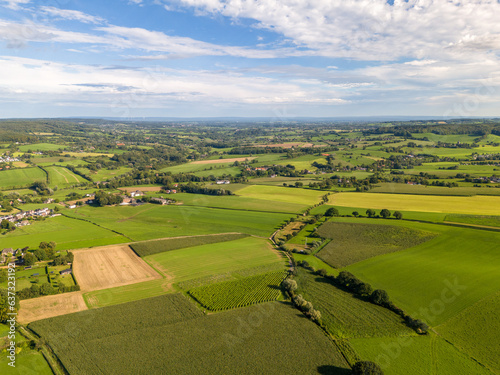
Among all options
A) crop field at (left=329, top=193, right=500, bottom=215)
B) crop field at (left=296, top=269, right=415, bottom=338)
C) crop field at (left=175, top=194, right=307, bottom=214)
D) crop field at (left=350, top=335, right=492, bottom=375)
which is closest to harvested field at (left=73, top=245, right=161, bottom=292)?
crop field at (left=296, top=269, right=415, bottom=338)

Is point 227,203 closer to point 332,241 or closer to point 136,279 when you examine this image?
point 332,241

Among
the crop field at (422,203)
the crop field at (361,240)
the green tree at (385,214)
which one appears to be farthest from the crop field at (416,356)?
the crop field at (422,203)

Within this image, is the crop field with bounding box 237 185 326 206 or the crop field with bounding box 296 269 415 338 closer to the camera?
the crop field with bounding box 296 269 415 338

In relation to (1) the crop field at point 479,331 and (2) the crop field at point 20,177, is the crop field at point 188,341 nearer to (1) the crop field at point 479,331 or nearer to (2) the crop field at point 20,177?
(1) the crop field at point 479,331

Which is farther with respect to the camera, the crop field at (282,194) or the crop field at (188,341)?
the crop field at (282,194)

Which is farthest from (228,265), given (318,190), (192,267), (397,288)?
(318,190)

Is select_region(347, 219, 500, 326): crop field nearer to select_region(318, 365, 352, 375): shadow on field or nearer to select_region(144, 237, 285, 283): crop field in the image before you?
select_region(318, 365, 352, 375): shadow on field
